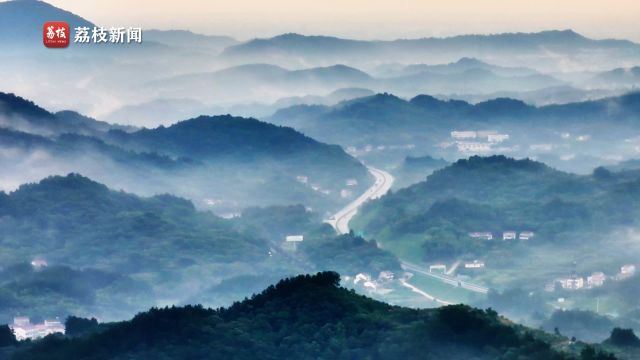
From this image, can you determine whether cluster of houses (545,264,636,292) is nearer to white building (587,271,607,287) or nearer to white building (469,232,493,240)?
white building (587,271,607,287)

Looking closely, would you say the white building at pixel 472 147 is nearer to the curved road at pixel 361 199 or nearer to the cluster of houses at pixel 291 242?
the curved road at pixel 361 199

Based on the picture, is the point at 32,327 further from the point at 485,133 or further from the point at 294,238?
the point at 485,133

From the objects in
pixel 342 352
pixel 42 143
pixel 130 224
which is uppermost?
pixel 42 143

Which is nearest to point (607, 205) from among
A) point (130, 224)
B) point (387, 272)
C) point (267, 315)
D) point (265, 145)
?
point (387, 272)

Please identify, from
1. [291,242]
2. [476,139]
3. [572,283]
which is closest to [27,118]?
[291,242]

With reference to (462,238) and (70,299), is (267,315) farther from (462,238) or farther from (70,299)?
(462,238)
